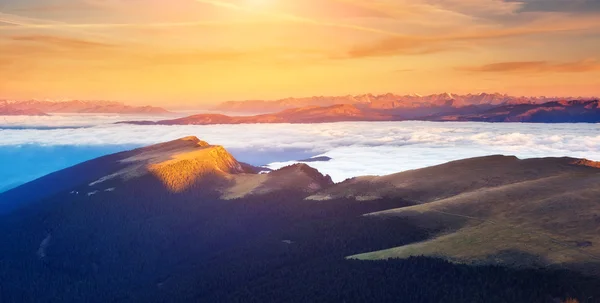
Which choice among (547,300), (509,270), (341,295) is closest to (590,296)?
(547,300)

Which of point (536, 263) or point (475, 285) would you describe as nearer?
point (475, 285)

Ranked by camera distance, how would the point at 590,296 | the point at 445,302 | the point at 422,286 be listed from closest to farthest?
the point at 590,296 < the point at 445,302 < the point at 422,286

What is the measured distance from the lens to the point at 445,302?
582ft

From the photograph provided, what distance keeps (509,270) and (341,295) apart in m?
62.5

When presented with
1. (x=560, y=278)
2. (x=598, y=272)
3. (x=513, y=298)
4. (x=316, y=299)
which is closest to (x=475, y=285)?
(x=513, y=298)

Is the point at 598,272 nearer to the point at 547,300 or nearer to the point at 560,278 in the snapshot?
the point at 560,278

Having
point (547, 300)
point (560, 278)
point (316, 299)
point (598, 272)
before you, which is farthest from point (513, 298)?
point (316, 299)

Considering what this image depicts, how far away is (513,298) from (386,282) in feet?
147

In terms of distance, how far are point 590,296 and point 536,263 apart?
34.1 meters

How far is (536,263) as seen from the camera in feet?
653

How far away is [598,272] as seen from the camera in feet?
599

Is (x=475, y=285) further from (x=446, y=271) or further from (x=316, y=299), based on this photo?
(x=316, y=299)

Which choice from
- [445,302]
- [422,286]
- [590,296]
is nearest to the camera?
[590,296]

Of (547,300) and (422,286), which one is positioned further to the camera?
(422,286)
